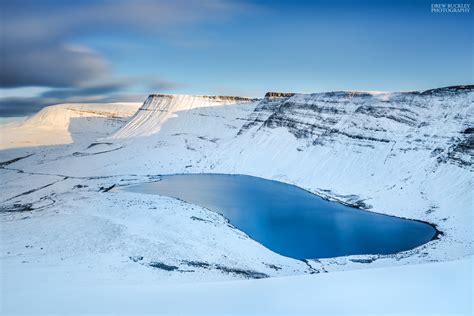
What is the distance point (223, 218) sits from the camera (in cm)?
2627

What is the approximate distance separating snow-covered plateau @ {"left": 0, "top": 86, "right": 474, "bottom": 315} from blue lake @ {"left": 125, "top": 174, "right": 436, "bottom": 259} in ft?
4.48

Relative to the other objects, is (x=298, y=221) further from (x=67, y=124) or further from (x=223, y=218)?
(x=67, y=124)

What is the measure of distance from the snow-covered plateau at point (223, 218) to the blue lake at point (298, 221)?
4.48 feet

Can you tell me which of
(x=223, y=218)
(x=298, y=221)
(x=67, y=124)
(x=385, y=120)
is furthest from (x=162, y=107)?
(x=298, y=221)

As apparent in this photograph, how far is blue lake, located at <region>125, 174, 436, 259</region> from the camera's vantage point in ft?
71.4

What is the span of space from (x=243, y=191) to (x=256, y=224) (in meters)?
11.7

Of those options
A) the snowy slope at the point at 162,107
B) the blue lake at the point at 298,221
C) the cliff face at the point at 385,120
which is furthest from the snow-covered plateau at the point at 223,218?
the blue lake at the point at 298,221

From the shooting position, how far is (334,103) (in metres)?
51.2

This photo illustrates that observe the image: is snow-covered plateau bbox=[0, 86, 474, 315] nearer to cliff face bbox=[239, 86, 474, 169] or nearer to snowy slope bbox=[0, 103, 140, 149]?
cliff face bbox=[239, 86, 474, 169]

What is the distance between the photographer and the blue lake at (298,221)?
2175 centimetres

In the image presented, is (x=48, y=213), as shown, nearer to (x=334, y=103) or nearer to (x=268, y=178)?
(x=268, y=178)

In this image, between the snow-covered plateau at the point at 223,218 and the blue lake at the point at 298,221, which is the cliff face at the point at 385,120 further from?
the blue lake at the point at 298,221

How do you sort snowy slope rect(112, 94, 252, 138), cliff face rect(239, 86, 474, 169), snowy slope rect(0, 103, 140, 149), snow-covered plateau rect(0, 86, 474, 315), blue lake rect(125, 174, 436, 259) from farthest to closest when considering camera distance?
snowy slope rect(0, 103, 140, 149), snowy slope rect(112, 94, 252, 138), cliff face rect(239, 86, 474, 169), blue lake rect(125, 174, 436, 259), snow-covered plateau rect(0, 86, 474, 315)

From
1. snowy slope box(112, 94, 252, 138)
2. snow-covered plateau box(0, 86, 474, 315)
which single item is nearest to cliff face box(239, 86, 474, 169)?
snow-covered plateau box(0, 86, 474, 315)
